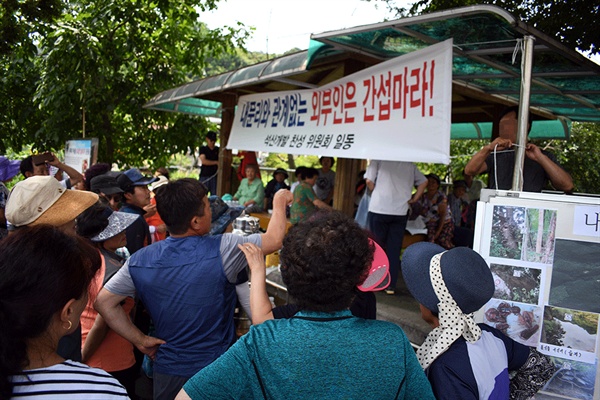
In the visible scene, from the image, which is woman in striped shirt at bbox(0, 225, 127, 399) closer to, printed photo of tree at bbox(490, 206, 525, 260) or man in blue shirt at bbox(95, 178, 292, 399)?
man in blue shirt at bbox(95, 178, 292, 399)

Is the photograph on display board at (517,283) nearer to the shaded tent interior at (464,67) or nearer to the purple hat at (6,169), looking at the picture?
the shaded tent interior at (464,67)

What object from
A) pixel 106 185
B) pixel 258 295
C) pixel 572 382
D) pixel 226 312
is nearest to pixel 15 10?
pixel 106 185

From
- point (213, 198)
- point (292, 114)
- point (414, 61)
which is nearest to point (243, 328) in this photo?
point (213, 198)

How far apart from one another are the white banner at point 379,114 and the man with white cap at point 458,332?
1.74 meters

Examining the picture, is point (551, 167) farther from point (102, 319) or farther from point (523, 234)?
point (102, 319)

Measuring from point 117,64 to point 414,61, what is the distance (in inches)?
307

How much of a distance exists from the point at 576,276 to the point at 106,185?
327cm

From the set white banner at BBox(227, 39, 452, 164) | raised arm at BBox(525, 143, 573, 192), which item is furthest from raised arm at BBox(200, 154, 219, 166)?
raised arm at BBox(525, 143, 573, 192)

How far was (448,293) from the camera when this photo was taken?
1646mm

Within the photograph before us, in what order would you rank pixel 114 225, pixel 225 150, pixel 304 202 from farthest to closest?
pixel 225 150 < pixel 304 202 < pixel 114 225

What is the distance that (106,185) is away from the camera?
376 centimetres

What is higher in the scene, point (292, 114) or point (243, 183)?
point (292, 114)

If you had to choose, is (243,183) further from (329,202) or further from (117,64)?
(117,64)

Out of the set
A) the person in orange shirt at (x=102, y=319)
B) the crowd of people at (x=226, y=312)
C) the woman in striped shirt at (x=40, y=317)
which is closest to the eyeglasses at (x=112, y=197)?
the crowd of people at (x=226, y=312)
